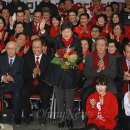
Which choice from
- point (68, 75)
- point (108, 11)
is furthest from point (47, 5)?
point (68, 75)

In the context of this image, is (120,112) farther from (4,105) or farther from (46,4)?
(46,4)

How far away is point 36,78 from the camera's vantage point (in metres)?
6.96

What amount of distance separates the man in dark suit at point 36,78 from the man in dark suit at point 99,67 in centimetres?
68

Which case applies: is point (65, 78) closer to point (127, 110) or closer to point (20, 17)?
point (127, 110)

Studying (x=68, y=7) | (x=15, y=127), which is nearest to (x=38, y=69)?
(x=15, y=127)

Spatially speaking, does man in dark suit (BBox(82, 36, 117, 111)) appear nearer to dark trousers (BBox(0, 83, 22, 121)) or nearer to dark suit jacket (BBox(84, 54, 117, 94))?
dark suit jacket (BBox(84, 54, 117, 94))

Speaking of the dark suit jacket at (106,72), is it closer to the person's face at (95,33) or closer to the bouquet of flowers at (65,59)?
the bouquet of flowers at (65,59)

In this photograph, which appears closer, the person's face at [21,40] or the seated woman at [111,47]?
the seated woman at [111,47]

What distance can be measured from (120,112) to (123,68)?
0.71 m

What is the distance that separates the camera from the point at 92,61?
A: 262 inches

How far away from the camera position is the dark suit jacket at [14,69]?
6936mm

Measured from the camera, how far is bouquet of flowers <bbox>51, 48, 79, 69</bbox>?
21.2 feet

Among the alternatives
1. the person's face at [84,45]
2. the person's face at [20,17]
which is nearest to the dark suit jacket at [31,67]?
the person's face at [84,45]

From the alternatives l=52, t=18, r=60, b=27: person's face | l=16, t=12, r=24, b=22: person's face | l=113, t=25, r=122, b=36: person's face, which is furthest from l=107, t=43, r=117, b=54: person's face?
l=16, t=12, r=24, b=22: person's face
